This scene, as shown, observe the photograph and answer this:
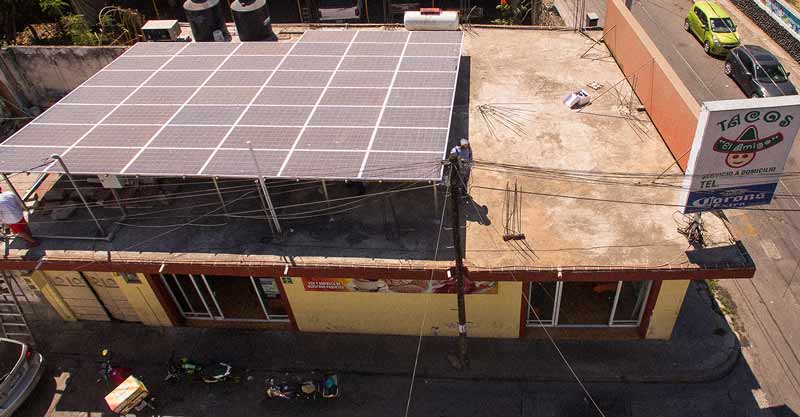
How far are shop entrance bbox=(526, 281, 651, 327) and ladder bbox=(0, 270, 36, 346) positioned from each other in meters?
18.5

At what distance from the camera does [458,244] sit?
15500 mm

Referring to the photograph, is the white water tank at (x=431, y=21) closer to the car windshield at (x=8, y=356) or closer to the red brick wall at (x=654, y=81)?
the red brick wall at (x=654, y=81)

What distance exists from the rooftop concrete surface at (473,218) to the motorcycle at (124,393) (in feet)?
13.7

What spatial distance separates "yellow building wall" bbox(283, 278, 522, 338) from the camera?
19484 mm

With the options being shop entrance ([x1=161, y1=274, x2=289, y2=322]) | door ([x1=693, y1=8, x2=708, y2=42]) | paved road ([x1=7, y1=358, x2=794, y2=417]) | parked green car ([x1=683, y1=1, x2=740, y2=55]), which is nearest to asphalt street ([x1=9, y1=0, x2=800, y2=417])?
paved road ([x1=7, y1=358, x2=794, y2=417])

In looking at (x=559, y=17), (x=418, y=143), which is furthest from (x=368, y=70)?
(x=559, y=17)

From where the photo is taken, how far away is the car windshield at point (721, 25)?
34625 mm

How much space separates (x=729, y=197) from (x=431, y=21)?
14309 mm

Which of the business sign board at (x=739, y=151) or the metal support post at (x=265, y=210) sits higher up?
the business sign board at (x=739, y=151)

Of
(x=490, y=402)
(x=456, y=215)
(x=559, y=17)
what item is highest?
(x=456, y=215)

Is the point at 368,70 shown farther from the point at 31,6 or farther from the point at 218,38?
the point at 31,6

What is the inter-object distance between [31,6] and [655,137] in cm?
3597

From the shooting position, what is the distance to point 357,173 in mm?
16875

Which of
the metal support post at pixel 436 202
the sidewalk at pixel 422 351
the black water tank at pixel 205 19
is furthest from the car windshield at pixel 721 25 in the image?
the black water tank at pixel 205 19
